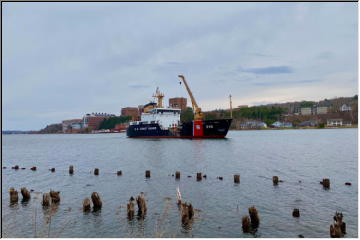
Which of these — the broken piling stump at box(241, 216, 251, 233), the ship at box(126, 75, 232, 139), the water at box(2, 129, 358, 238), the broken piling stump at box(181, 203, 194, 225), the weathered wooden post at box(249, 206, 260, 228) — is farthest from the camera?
the ship at box(126, 75, 232, 139)

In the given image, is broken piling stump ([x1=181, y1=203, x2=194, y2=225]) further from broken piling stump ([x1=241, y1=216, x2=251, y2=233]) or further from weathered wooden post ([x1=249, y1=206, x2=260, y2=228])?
weathered wooden post ([x1=249, y1=206, x2=260, y2=228])

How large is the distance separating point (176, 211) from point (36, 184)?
1597 centimetres

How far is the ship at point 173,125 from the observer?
82938mm

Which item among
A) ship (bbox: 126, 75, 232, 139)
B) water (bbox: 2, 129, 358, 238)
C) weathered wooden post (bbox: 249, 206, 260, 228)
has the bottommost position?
water (bbox: 2, 129, 358, 238)

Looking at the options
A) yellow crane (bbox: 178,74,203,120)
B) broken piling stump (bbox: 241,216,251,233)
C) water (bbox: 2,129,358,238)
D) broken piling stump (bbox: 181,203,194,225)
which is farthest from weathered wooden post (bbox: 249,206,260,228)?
yellow crane (bbox: 178,74,203,120)

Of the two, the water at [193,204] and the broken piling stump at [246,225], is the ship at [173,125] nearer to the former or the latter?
the water at [193,204]

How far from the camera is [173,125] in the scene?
3612 inches

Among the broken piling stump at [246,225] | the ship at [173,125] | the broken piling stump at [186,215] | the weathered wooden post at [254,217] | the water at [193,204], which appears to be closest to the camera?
the broken piling stump at [246,225]

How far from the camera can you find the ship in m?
82.9

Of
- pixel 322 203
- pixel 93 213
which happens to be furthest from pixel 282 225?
pixel 93 213

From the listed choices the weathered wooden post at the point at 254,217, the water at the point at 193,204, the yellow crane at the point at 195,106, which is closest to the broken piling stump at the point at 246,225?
the water at the point at 193,204

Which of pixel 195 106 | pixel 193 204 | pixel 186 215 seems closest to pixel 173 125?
pixel 195 106

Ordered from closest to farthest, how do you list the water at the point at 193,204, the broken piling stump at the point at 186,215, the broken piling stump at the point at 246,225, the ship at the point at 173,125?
1. the broken piling stump at the point at 246,225
2. the water at the point at 193,204
3. the broken piling stump at the point at 186,215
4. the ship at the point at 173,125

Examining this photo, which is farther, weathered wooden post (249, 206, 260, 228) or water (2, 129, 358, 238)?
weathered wooden post (249, 206, 260, 228)
